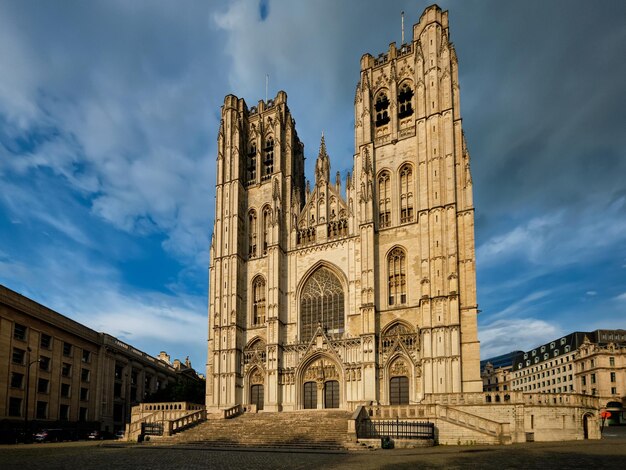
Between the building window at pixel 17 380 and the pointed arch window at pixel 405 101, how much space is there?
3747cm

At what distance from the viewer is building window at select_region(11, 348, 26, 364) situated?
1648 inches

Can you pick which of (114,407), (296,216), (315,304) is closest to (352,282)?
(315,304)

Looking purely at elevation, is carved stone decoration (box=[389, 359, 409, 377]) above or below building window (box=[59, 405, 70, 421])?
above

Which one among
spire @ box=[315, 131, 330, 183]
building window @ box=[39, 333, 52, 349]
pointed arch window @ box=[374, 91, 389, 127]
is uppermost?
pointed arch window @ box=[374, 91, 389, 127]

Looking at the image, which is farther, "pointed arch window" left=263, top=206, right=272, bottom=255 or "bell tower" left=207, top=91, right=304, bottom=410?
"pointed arch window" left=263, top=206, right=272, bottom=255

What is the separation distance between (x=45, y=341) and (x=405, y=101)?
37315mm

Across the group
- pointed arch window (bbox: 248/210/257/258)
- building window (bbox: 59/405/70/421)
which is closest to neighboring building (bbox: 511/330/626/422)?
pointed arch window (bbox: 248/210/257/258)

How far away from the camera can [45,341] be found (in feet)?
152

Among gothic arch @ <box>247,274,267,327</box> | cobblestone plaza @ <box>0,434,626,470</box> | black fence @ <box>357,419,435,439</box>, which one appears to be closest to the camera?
cobblestone plaza @ <box>0,434,626,470</box>

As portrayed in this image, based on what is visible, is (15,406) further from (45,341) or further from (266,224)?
(266,224)

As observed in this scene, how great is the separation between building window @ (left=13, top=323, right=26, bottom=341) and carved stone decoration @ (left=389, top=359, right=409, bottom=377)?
2869 centimetres

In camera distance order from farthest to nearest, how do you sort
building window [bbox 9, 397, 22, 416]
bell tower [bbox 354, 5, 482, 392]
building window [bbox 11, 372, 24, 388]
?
building window [bbox 11, 372, 24, 388] < building window [bbox 9, 397, 22, 416] < bell tower [bbox 354, 5, 482, 392]

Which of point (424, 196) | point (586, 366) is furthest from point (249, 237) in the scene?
point (586, 366)

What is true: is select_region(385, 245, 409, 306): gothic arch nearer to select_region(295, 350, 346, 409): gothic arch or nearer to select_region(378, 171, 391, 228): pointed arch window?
select_region(378, 171, 391, 228): pointed arch window
